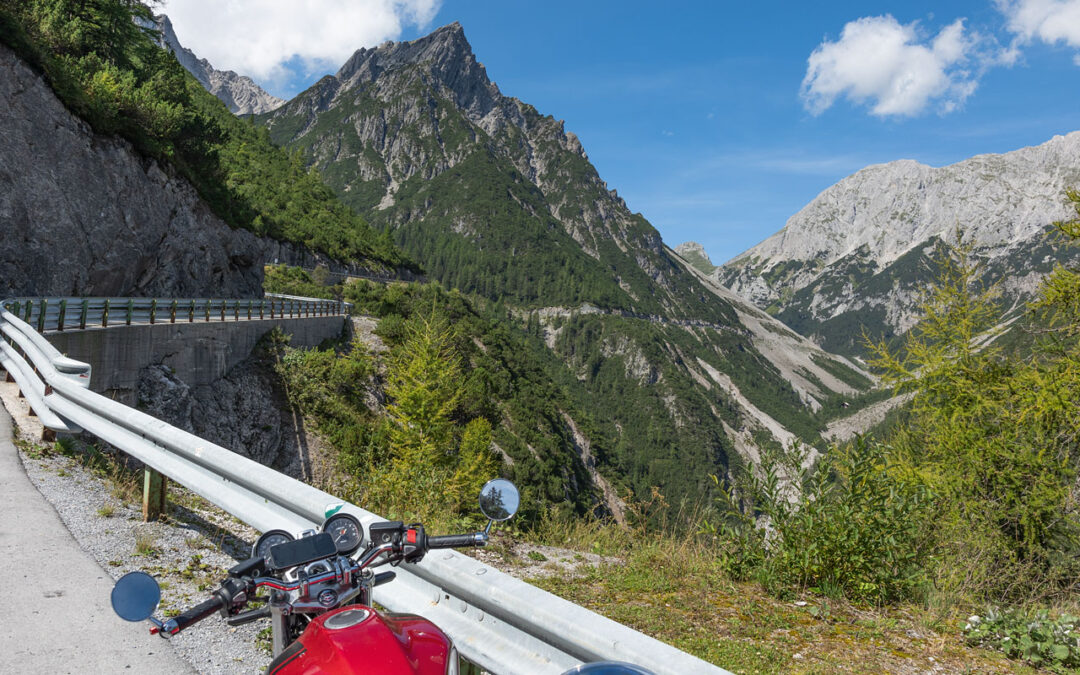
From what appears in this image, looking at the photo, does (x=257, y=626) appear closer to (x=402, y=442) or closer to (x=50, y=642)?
(x=50, y=642)

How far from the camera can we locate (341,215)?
10350 centimetres

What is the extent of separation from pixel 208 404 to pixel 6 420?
1166 cm

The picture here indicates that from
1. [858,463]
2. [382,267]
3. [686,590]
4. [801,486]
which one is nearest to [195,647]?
[686,590]

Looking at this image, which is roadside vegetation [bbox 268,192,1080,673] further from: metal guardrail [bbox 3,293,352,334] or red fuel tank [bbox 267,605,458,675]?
metal guardrail [bbox 3,293,352,334]

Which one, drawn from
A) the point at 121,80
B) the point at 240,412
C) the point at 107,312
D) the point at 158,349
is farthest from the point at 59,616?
the point at 121,80

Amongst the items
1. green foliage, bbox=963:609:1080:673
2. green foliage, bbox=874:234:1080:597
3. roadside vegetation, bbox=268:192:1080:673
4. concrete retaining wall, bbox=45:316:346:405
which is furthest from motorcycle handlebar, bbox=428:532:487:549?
concrete retaining wall, bbox=45:316:346:405

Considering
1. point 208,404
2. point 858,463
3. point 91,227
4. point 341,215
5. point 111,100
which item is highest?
point 341,215

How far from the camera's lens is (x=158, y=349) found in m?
16.8

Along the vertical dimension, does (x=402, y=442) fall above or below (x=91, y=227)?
below

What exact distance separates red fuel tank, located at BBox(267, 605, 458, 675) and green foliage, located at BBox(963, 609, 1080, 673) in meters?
4.07

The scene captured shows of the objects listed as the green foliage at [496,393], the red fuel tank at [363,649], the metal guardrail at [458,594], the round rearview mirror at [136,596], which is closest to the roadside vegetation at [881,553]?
the metal guardrail at [458,594]

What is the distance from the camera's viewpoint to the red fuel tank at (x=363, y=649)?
1599 mm

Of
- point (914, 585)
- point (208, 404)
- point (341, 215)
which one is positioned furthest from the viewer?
point (341, 215)

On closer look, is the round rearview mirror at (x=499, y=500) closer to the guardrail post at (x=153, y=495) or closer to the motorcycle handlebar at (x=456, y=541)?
the motorcycle handlebar at (x=456, y=541)
